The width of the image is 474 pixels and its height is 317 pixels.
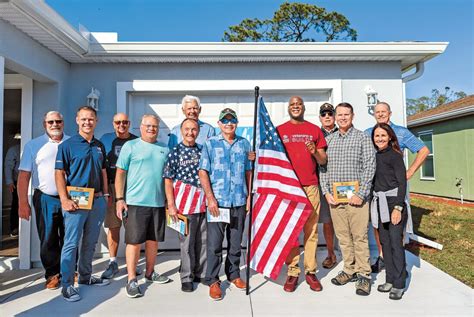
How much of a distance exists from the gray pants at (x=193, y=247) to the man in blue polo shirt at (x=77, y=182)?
94 cm

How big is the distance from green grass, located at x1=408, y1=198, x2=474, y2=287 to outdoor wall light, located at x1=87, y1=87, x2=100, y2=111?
5.00 metres

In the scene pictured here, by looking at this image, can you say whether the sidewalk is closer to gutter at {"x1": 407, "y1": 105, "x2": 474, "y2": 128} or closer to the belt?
the belt

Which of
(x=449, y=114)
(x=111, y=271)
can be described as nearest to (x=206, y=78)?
(x=111, y=271)

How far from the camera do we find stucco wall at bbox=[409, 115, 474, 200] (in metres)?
10.7

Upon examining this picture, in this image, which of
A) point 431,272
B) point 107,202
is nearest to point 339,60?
point 431,272

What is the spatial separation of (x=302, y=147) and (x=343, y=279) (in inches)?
57.1

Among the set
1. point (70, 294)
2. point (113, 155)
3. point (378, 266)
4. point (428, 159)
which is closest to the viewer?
point (70, 294)

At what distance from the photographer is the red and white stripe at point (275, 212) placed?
11.0 ft

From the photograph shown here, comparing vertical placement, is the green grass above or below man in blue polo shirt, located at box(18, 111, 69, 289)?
below

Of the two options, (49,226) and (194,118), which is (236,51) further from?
(49,226)

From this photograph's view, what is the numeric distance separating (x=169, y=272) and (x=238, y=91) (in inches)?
105

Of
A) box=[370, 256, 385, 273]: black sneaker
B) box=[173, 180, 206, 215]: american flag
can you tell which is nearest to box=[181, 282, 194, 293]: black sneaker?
box=[173, 180, 206, 215]: american flag

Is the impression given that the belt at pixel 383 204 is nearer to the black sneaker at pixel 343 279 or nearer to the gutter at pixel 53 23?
the black sneaker at pixel 343 279

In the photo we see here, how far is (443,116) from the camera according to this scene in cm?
1148
